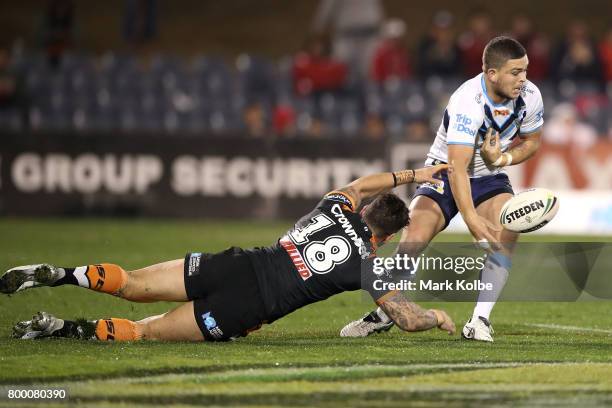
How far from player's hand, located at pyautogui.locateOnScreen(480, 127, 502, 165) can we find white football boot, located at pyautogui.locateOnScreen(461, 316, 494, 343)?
3.75 ft

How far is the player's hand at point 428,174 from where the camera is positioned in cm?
858

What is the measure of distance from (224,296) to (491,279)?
1.99 m

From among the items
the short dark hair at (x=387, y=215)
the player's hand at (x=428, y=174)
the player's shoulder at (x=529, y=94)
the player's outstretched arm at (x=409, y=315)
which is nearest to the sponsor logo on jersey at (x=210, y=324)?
the player's outstretched arm at (x=409, y=315)

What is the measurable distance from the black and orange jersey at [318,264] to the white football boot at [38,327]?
4.60ft

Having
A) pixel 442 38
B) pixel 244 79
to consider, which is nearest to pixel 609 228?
pixel 442 38

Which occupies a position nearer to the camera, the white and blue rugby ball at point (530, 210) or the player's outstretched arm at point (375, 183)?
the white and blue rugby ball at point (530, 210)

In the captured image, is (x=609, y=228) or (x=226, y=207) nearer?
(x=609, y=228)

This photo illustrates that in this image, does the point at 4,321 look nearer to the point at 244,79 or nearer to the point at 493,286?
the point at 493,286

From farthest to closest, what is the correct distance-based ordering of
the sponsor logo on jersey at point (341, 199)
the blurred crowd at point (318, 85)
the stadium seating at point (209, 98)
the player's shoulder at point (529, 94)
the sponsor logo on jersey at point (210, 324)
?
the stadium seating at point (209, 98)
the blurred crowd at point (318, 85)
the player's shoulder at point (529, 94)
the sponsor logo on jersey at point (341, 199)
the sponsor logo on jersey at point (210, 324)

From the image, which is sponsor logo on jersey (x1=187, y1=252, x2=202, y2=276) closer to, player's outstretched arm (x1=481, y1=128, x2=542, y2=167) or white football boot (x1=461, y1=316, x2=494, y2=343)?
white football boot (x1=461, y1=316, x2=494, y2=343)

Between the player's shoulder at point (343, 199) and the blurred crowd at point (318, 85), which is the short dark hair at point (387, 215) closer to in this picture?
the player's shoulder at point (343, 199)

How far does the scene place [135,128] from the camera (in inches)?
787

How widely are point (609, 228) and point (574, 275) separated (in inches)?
351

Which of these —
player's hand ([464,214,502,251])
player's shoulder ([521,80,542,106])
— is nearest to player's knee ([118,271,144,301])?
player's hand ([464,214,502,251])
